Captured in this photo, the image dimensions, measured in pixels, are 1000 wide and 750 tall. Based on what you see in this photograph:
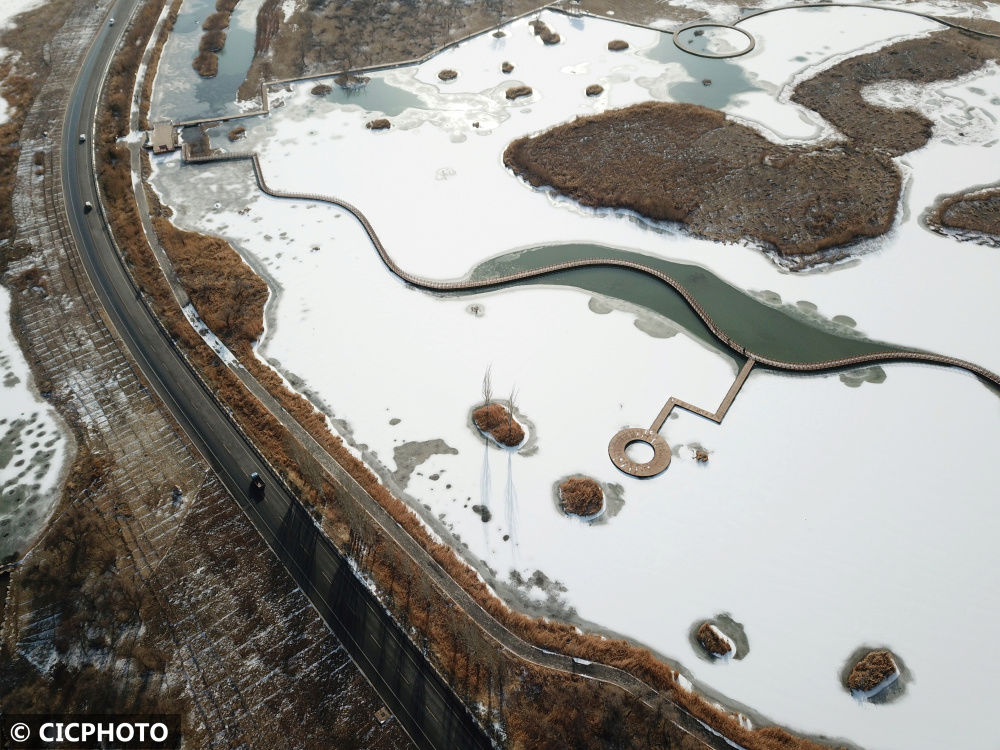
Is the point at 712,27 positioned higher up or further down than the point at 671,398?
higher up

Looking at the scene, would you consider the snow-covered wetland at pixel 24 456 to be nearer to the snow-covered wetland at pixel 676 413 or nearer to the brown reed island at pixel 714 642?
the snow-covered wetland at pixel 676 413

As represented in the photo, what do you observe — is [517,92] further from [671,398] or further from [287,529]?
[287,529]

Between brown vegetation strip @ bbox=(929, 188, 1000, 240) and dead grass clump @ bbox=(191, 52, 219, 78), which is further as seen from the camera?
dead grass clump @ bbox=(191, 52, 219, 78)

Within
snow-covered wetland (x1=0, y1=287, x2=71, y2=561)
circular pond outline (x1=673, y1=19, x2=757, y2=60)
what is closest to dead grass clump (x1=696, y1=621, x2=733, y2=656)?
snow-covered wetland (x1=0, y1=287, x2=71, y2=561)

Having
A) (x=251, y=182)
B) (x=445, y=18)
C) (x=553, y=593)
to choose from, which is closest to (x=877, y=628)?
(x=553, y=593)

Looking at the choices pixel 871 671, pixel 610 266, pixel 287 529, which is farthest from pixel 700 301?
pixel 287 529

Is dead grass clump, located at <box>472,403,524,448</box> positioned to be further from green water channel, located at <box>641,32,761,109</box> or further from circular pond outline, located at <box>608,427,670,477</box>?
green water channel, located at <box>641,32,761,109</box>
